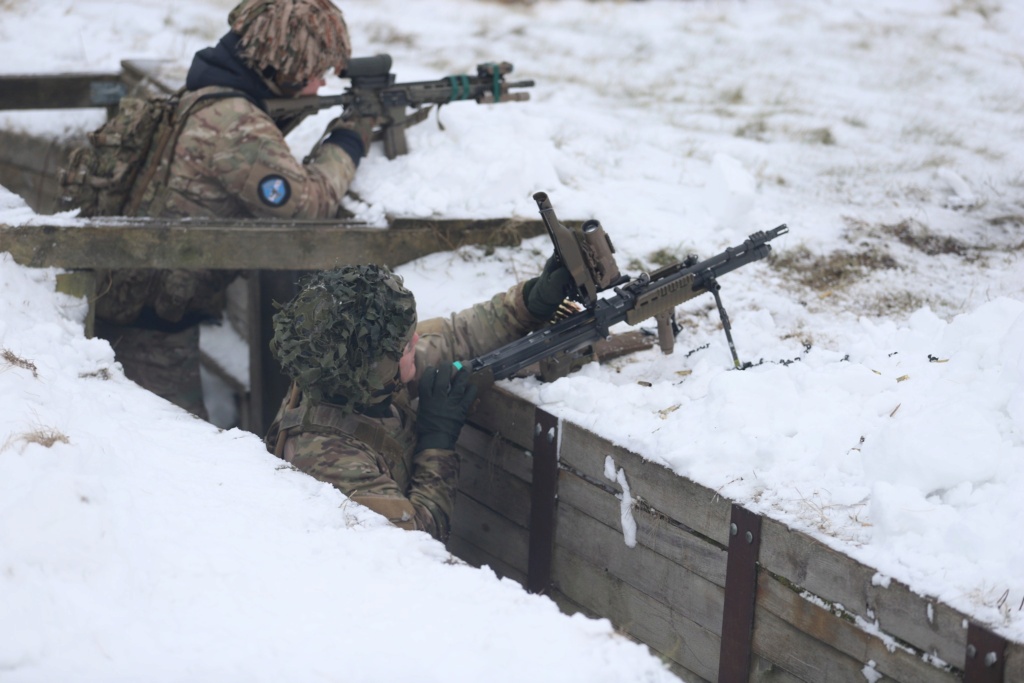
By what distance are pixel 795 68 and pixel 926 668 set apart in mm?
8491

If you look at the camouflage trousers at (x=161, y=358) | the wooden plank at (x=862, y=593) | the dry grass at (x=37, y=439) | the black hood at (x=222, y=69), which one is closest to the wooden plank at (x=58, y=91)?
the camouflage trousers at (x=161, y=358)

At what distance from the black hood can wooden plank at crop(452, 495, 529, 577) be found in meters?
2.77

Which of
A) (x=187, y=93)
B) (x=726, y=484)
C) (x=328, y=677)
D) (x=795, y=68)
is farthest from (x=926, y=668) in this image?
(x=795, y=68)

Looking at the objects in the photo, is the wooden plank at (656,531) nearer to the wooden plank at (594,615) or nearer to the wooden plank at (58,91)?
the wooden plank at (594,615)

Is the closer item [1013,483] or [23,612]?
[23,612]

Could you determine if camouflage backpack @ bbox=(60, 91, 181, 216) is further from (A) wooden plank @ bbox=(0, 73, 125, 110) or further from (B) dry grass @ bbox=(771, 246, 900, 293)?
(B) dry grass @ bbox=(771, 246, 900, 293)

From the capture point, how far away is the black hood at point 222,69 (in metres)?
5.95

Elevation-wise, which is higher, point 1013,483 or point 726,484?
point 1013,483

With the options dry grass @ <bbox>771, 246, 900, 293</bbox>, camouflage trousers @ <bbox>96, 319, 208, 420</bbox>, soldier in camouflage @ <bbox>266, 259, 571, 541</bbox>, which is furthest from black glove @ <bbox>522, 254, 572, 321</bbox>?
camouflage trousers @ <bbox>96, 319, 208, 420</bbox>

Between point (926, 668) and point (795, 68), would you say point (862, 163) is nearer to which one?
point (795, 68)

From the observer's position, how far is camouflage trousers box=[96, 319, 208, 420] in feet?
21.9

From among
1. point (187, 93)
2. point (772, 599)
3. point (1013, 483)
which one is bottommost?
point (772, 599)

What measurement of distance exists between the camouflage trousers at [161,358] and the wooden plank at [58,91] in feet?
9.16

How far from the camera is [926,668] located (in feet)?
10.4
